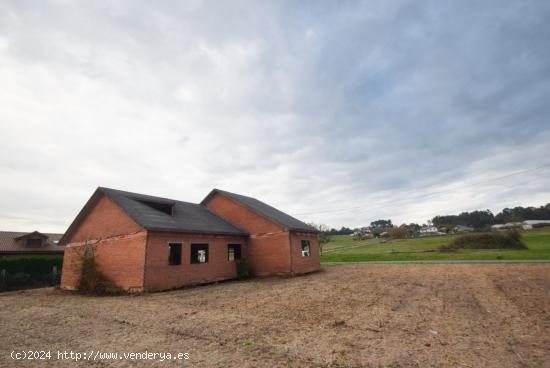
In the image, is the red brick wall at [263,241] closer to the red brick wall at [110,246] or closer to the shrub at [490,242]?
the red brick wall at [110,246]

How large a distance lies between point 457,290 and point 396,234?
79.1m

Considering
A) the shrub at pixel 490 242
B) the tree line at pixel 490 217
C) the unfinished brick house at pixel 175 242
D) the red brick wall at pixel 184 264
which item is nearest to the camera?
the red brick wall at pixel 184 264

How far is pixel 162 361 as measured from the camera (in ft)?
18.6

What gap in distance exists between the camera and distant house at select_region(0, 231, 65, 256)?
3053 cm

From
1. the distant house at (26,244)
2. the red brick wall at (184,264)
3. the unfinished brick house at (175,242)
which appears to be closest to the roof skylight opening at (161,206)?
the unfinished brick house at (175,242)

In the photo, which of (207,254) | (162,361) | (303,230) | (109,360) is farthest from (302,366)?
(303,230)

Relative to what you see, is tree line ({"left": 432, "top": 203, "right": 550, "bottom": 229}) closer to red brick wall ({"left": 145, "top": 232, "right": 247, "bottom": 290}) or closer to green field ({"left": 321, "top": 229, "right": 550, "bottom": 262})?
green field ({"left": 321, "top": 229, "right": 550, "bottom": 262})

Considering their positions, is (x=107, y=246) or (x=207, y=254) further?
(x=207, y=254)

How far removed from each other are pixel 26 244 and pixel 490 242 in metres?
58.5

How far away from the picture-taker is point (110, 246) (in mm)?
17594

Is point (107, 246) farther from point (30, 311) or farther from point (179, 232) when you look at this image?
point (30, 311)

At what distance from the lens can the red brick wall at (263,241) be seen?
2147cm

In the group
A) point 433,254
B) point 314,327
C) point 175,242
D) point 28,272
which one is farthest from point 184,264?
point 433,254

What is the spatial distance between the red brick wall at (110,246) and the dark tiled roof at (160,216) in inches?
17.5
